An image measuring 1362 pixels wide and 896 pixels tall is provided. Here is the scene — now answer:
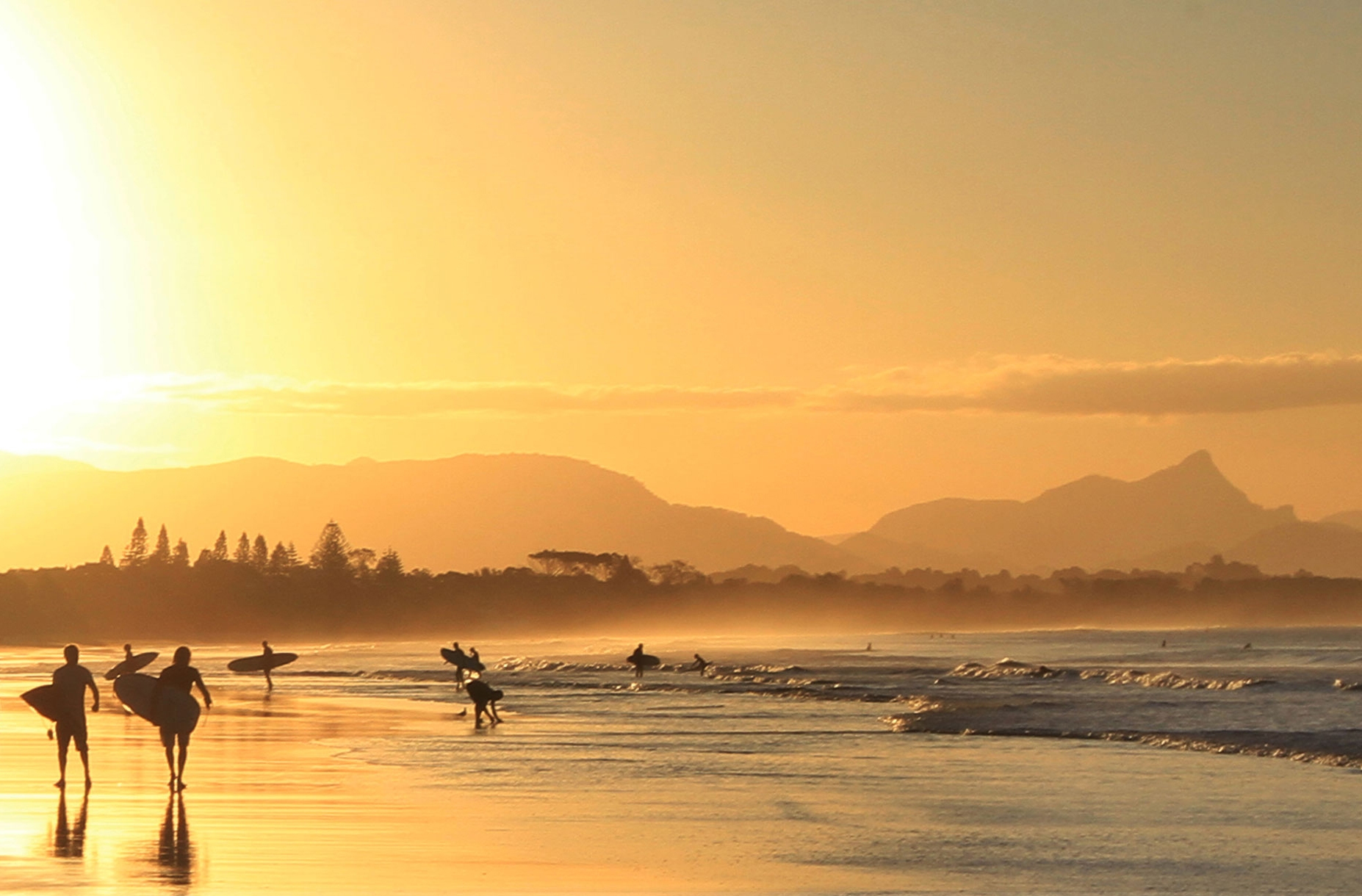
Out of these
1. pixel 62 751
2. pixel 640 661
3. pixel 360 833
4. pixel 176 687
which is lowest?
pixel 360 833

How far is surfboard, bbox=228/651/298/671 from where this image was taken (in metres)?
63.4

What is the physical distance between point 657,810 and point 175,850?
6.85 meters

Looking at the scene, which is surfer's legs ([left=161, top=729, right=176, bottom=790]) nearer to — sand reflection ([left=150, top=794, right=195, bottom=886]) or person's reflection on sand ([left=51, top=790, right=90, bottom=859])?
person's reflection on sand ([left=51, top=790, right=90, bottom=859])

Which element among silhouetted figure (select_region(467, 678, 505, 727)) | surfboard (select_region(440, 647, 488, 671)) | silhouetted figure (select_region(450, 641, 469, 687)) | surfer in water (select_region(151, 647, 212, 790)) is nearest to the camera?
surfer in water (select_region(151, 647, 212, 790))

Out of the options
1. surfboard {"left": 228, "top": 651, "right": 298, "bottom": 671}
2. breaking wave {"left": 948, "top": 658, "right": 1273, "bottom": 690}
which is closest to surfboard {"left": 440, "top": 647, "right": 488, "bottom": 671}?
surfboard {"left": 228, "top": 651, "right": 298, "bottom": 671}

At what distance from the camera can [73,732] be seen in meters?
23.3

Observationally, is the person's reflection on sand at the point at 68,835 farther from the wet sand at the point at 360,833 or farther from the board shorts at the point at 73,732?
the board shorts at the point at 73,732

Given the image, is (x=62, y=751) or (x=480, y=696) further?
(x=480, y=696)

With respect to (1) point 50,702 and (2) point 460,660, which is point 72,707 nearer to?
(1) point 50,702

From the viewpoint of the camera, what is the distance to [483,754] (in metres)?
31.2

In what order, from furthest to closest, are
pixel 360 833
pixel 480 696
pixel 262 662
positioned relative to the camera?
pixel 262 662 → pixel 480 696 → pixel 360 833

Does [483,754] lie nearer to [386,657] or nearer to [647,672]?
[647,672]

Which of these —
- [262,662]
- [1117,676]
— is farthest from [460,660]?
[1117,676]

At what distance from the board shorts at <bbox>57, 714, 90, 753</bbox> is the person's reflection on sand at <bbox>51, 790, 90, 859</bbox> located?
5.04 ft
